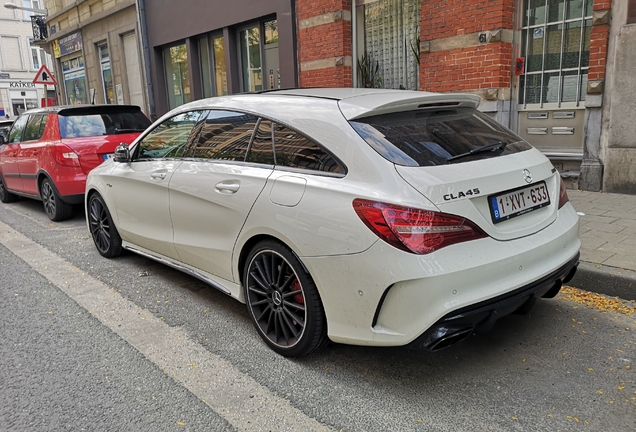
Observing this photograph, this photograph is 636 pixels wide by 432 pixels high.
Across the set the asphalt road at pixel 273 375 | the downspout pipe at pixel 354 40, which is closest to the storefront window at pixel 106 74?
the downspout pipe at pixel 354 40

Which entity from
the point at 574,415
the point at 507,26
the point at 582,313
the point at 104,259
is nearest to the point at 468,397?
the point at 574,415

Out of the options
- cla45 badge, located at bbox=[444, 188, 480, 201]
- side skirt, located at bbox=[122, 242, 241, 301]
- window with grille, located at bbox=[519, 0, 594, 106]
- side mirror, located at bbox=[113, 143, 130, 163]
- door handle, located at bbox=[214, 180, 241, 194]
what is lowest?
side skirt, located at bbox=[122, 242, 241, 301]

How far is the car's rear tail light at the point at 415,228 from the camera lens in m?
2.46

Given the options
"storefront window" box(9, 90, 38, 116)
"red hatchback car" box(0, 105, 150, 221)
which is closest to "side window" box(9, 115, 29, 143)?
"red hatchback car" box(0, 105, 150, 221)

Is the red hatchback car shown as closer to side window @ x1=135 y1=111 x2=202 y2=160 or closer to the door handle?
side window @ x1=135 y1=111 x2=202 y2=160

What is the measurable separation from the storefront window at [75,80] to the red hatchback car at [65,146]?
1478cm

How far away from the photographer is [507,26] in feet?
24.7

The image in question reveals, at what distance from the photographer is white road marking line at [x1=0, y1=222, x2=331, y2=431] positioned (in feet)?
8.43

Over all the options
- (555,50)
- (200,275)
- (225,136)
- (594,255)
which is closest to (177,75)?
(555,50)

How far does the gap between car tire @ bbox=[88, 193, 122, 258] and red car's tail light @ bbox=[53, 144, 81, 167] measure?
167 centimetres

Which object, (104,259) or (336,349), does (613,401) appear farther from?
(104,259)

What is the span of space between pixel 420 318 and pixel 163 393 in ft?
4.89

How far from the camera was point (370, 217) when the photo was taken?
8.34ft

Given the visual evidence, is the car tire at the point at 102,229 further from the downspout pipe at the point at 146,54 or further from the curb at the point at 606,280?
the downspout pipe at the point at 146,54
